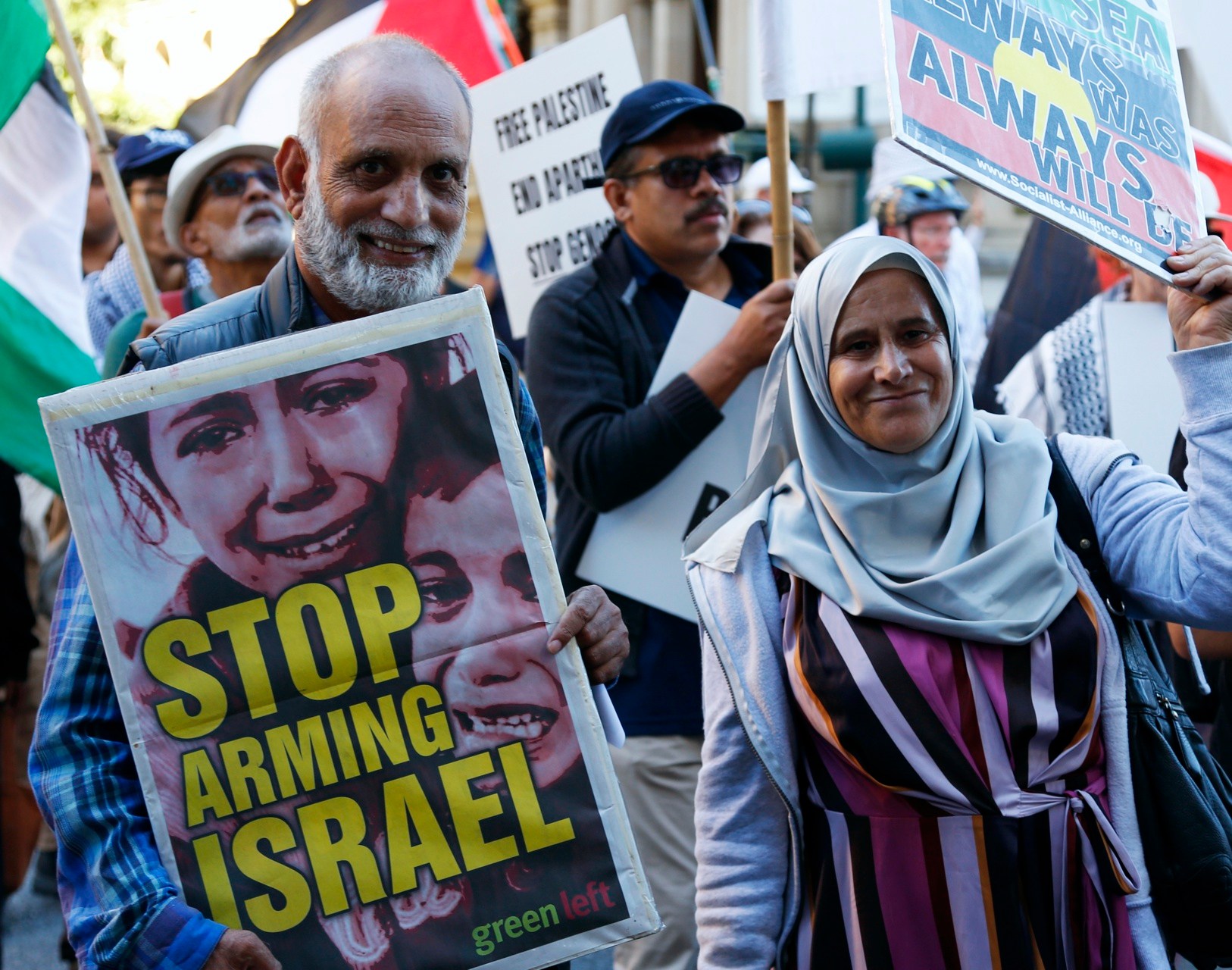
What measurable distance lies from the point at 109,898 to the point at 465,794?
A: 1.51ft

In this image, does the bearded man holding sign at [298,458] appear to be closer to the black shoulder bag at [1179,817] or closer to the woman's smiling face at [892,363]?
the woman's smiling face at [892,363]

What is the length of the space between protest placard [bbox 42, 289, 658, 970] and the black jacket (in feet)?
5.19

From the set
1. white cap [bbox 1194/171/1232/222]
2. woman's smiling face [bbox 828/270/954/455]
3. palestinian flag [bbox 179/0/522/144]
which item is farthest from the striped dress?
palestinian flag [bbox 179/0/522/144]

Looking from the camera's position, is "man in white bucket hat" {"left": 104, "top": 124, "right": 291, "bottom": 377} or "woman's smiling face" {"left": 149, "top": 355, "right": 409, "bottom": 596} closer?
"woman's smiling face" {"left": 149, "top": 355, "right": 409, "bottom": 596}

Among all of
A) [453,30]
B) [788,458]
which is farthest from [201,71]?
[788,458]

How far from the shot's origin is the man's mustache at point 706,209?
3688 millimetres

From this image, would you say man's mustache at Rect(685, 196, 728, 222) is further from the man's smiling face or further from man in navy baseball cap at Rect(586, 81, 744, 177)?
the man's smiling face

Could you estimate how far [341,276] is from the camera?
213cm

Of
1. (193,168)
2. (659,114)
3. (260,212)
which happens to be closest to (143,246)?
(193,168)

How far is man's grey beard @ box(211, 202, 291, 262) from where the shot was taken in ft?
14.2

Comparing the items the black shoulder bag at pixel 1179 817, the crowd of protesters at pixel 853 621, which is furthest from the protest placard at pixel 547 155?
the black shoulder bag at pixel 1179 817

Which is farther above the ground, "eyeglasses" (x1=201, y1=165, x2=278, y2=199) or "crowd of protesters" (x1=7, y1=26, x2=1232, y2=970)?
"eyeglasses" (x1=201, y1=165, x2=278, y2=199)

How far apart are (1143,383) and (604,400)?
1.67 metres

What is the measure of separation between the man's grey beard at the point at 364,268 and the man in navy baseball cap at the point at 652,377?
53.4 inches
